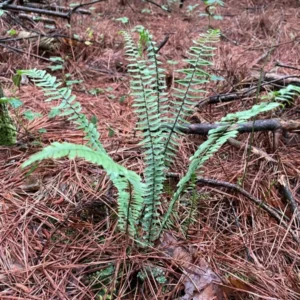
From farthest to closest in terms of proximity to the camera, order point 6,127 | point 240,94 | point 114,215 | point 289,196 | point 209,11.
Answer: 1. point 209,11
2. point 240,94
3. point 6,127
4. point 289,196
5. point 114,215

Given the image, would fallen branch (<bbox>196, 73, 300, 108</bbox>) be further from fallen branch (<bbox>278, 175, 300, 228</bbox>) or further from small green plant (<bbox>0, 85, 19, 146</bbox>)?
small green plant (<bbox>0, 85, 19, 146</bbox>)

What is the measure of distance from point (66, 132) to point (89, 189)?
540mm

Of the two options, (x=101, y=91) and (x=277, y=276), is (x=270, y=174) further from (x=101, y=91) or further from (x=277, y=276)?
(x=101, y=91)

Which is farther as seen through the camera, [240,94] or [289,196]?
[240,94]

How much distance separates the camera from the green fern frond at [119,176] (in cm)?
80

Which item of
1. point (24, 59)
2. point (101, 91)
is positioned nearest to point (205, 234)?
point (101, 91)

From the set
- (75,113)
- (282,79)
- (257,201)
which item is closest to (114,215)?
(75,113)

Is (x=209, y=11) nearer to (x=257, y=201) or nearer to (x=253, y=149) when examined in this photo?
(x=253, y=149)

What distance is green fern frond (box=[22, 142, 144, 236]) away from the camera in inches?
31.3

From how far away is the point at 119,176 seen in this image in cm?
122

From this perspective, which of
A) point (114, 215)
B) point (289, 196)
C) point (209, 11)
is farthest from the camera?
point (209, 11)

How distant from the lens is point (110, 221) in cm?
139

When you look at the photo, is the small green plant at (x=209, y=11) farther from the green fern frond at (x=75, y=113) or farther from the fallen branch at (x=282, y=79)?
the green fern frond at (x=75, y=113)

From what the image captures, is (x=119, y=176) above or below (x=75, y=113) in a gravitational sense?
below
